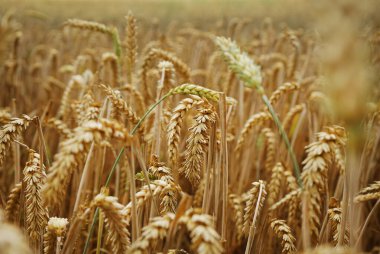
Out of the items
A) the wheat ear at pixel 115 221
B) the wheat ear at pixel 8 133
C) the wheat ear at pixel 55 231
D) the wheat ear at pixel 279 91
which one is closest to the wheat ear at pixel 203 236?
the wheat ear at pixel 115 221

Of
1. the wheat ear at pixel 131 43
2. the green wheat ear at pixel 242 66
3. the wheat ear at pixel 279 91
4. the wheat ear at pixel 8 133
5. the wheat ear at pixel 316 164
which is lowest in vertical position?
the wheat ear at pixel 316 164

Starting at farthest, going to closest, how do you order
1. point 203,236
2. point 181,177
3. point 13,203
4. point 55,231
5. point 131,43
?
point 181,177 < point 131,43 < point 13,203 < point 55,231 < point 203,236

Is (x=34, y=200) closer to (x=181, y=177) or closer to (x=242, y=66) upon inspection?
(x=242, y=66)

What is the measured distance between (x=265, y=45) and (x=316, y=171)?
263 centimetres

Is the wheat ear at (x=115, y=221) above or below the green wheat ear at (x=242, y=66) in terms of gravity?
below

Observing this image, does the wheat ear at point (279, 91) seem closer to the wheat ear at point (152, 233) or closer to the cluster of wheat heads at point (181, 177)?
the cluster of wheat heads at point (181, 177)

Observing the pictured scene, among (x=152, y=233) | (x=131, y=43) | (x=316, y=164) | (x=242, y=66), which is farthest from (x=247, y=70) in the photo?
(x=131, y=43)

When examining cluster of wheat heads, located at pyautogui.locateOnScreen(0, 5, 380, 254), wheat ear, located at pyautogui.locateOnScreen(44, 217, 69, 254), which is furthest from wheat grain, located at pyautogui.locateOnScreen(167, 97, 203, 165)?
wheat ear, located at pyautogui.locateOnScreen(44, 217, 69, 254)

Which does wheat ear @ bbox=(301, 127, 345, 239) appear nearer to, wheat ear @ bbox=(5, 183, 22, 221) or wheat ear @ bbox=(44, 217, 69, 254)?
wheat ear @ bbox=(44, 217, 69, 254)

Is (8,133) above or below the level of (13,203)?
above

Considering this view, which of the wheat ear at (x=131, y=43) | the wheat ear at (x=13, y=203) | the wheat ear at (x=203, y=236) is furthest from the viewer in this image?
the wheat ear at (x=131, y=43)

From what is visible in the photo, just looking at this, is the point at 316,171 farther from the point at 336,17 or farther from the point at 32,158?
the point at 32,158

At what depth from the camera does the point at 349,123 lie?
1.54 feet

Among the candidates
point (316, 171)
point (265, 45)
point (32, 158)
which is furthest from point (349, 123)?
point (265, 45)
